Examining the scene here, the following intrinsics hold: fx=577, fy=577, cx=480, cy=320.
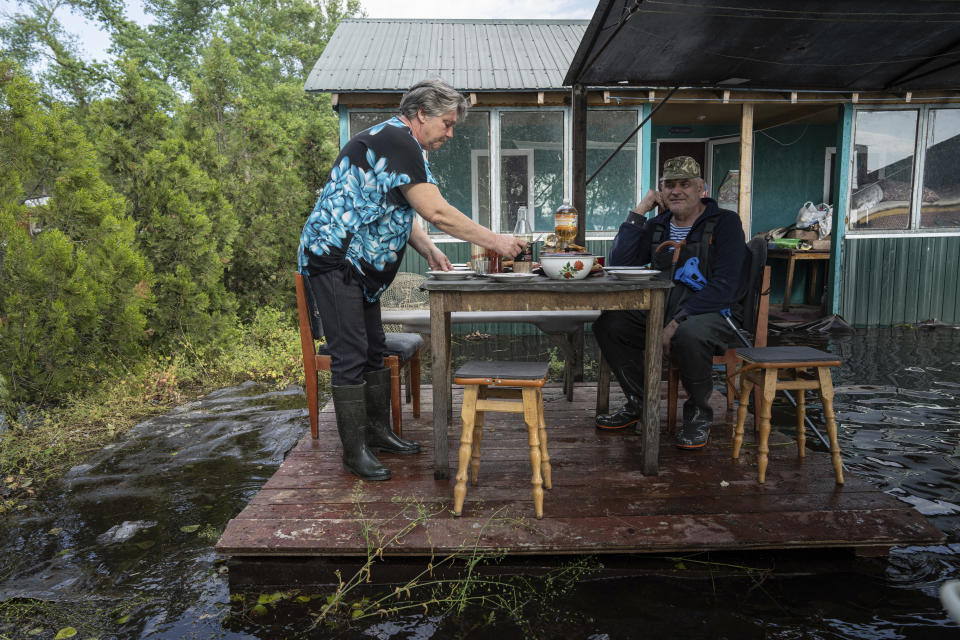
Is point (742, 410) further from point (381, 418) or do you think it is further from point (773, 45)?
point (773, 45)

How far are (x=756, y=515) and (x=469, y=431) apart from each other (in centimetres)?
129

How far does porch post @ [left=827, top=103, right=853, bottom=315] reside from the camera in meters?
7.90

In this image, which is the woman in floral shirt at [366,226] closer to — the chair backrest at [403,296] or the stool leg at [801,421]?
the stool leg at [801,421]

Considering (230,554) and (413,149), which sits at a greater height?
(413,149)

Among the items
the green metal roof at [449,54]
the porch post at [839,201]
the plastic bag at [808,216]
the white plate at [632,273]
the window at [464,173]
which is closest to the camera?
the white plate at [632,273]

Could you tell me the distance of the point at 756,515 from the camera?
2494 millimetres

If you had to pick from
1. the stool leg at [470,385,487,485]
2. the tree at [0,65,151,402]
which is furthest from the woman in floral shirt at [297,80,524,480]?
the tree at [0,65,151,402]

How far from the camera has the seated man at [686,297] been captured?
3.22 metres

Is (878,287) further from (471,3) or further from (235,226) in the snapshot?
(471,3)

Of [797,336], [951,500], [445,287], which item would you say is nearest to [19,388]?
[445,287]

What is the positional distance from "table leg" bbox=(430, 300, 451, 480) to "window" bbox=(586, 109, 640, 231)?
19.7 feet

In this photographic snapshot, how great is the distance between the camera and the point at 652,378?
280cm

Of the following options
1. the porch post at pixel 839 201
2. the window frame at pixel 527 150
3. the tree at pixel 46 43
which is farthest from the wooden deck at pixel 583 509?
the tree at pixel 46 43

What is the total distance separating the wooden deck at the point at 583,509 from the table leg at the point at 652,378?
0.15m
